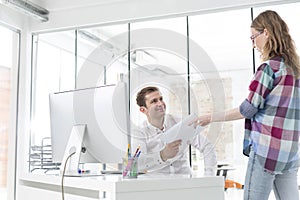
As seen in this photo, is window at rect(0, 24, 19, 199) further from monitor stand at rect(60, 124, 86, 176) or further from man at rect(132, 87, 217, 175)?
monitor stand at rect(60, 124, 86, 176)

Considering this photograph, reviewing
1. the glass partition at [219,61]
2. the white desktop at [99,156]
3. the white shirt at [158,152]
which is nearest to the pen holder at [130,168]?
the white desktop at [99,156]

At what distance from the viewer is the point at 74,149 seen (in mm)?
1873

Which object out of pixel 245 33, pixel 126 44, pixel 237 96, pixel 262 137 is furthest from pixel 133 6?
pixel 262 137

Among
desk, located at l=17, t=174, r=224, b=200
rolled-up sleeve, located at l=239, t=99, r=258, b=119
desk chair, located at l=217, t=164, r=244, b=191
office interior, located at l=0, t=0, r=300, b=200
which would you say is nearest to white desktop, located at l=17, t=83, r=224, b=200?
desk, located at l=17, t=174, r=224, b=200

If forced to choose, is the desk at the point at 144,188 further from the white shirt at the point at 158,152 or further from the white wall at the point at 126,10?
the white wall at the point at 126,10

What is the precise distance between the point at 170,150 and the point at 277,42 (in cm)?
80

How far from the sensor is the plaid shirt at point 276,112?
5.99 feet

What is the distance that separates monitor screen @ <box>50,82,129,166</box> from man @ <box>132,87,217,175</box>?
0.17 meters

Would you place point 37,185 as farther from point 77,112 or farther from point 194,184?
point 194,184

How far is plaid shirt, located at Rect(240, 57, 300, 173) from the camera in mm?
1825

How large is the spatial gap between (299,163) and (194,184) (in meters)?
0.72

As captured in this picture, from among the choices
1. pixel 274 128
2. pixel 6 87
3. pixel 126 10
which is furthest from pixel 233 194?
pixel 274 128

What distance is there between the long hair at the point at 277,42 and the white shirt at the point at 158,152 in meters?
0.68

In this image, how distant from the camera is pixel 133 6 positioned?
3922mm
